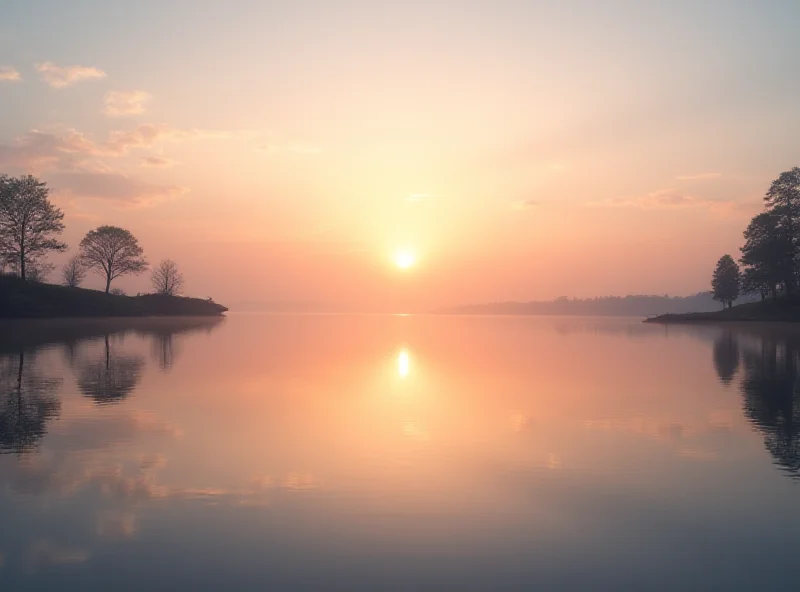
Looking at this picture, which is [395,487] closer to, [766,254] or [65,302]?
[65,302]

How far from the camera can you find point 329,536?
Answer: 29.7 feet

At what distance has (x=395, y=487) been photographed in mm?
11555

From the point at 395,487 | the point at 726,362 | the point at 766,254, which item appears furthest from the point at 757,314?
the point at 395,487

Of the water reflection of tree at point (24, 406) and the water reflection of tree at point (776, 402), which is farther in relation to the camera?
the water reflection of tree at point (24, 406)

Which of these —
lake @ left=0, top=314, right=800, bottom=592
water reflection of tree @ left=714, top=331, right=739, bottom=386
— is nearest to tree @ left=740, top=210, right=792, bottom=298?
water reflection of tree @ left=714, top=331, right=739, bottom=386

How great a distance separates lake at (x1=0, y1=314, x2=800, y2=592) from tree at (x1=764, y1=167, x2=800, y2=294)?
87.3 m

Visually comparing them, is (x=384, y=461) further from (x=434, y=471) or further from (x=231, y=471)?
(x=231, y=471)

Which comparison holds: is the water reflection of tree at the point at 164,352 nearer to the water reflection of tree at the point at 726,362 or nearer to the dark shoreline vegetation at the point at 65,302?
the water reflection of tree at the point at 726,362

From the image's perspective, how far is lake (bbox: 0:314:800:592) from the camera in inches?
316

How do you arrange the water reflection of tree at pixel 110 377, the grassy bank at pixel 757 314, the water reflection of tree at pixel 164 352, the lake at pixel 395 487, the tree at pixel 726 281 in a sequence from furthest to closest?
the tree at pixel 726 281 < the grassy bank at pixel 757 314 < the water reflection of tree at pixel 164 352 < the water reflection of tree at pixel 110 377 < the lake at pixel 395 487

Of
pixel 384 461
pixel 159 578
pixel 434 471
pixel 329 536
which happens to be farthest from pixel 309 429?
pixel 159 578

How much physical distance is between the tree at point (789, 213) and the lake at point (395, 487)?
87277mm

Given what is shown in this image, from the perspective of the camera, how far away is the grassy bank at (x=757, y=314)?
95.7m

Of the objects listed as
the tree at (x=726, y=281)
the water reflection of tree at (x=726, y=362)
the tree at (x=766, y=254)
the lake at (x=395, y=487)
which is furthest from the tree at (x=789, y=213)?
the lake at (x=395, y=487)
